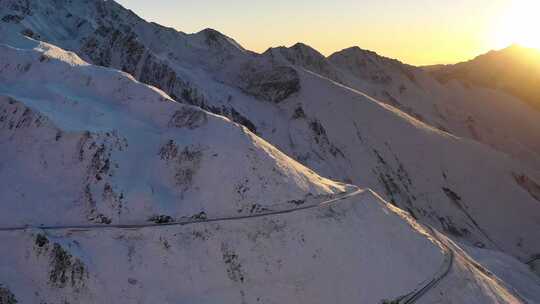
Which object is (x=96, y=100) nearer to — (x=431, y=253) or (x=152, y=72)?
(x=431, y=253)

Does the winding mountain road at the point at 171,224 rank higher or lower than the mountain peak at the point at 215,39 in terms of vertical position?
lower

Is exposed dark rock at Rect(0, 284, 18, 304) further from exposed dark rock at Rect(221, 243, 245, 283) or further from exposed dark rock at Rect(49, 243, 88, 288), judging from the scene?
exposed dark rock at Rect(221, 243, 245, 283)

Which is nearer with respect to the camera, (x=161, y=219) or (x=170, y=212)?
(x=161, y=219)

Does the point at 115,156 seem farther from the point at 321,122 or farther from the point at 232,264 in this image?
the point at 321,122

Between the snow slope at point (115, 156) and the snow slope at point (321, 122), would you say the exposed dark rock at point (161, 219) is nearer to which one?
the snow slope at point (115, 156)

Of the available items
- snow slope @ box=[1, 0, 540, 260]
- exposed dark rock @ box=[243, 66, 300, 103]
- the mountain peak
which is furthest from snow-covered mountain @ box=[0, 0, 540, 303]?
the mountain peak

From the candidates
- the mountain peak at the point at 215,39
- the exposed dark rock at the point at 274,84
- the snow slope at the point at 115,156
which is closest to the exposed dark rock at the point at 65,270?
the snow slope at the point at 115,156

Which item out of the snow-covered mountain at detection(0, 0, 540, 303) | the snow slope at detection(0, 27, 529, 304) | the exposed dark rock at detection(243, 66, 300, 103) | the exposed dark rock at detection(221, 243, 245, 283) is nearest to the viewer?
the snow slope at detection(0, 27, 529, 304)

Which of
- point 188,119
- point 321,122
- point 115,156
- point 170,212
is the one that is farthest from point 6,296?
point 321,122

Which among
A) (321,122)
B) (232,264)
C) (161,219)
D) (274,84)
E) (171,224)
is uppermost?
(274,84)

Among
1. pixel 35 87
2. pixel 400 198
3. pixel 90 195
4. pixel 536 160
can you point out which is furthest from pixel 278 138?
pixel 536 160
